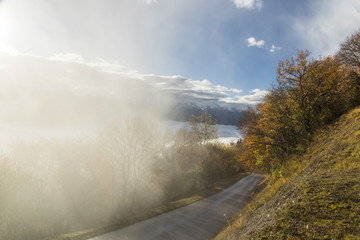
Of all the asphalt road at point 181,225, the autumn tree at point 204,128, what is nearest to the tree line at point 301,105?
the asphalt road at point 181,225

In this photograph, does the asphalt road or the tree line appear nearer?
the asphalt road

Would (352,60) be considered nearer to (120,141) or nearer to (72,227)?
(120,141)

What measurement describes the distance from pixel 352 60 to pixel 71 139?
208 feet

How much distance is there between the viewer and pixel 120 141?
3841 cm

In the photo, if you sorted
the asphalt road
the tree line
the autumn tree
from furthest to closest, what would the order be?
the autumn tree < the tree line < the asphalt road

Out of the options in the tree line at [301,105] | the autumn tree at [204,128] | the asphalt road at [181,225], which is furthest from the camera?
the autumn tree at [204,128]

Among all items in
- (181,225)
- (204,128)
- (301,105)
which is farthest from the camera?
(204,128)

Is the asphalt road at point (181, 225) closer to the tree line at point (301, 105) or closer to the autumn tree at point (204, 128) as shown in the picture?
the tree line at point (301, 105)

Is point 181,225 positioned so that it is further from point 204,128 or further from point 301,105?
point 204,128

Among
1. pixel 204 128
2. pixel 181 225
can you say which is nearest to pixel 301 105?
pixel 181 225

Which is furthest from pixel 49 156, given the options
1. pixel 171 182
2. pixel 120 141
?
pixel 171 182

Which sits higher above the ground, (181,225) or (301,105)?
(301,105)

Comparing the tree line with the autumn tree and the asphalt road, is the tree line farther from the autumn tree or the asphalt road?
the autumn tree

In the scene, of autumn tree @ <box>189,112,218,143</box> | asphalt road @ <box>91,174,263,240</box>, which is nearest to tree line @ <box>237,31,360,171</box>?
asphalt road @ <box>91,174,263,240</box>
